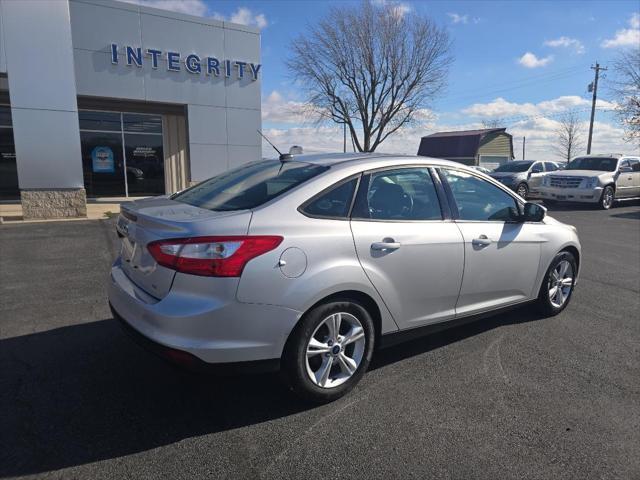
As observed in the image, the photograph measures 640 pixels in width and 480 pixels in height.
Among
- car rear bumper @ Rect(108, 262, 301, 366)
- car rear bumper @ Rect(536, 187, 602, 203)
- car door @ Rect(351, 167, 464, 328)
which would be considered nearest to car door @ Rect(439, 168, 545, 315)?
car door @ Rect(351, 167, 464, 328)

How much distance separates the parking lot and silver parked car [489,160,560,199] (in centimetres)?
1465

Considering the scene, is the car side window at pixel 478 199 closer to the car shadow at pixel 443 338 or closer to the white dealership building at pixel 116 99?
the car shadow at pixel 443 338

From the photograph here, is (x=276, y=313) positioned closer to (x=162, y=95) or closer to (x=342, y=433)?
(x=342, y=433)

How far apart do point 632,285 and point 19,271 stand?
26.8 feet

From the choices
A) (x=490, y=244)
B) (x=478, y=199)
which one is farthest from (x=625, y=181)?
(x=490, y=244)

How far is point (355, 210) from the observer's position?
127 inches

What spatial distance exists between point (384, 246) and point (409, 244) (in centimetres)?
25

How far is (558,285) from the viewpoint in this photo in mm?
4855

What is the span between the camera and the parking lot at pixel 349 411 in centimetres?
254

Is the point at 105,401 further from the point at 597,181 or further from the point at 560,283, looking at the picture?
the point at 597,181

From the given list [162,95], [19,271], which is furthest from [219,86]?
[19,271]

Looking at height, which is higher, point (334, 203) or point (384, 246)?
point (334, 203)

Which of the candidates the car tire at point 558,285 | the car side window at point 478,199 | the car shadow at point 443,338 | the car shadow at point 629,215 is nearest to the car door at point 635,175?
the car shadow at point 629,215

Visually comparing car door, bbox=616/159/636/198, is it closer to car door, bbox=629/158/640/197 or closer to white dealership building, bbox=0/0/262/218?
car door, bbox=629/158/640/197
